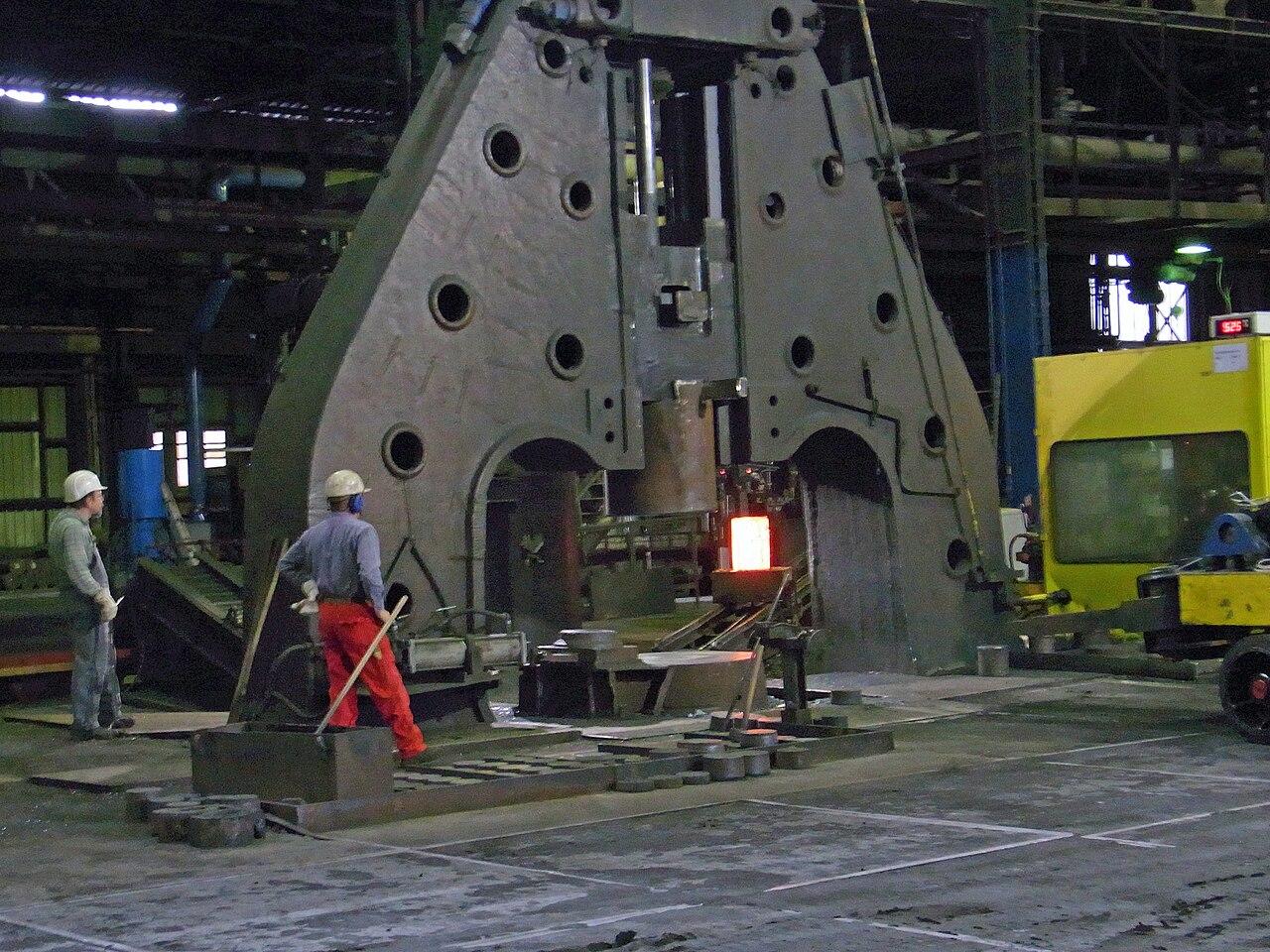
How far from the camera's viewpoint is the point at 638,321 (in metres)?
12.0

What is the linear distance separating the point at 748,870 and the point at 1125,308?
24430 mm

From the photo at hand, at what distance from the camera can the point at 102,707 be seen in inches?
474

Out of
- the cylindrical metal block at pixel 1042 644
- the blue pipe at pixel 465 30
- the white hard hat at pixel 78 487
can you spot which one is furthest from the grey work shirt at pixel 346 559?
the cylindrical metal block at pixel 1042 644

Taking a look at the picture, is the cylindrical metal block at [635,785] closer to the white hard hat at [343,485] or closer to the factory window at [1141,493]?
the white hard hat at [343,485]

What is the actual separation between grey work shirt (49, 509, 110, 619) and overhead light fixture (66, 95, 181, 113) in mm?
9166

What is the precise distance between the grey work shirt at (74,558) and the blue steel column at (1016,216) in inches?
401

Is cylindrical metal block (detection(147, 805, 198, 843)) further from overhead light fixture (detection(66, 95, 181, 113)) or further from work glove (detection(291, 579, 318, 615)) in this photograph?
overhead light fixture (detection(66, 95, 181, 113))

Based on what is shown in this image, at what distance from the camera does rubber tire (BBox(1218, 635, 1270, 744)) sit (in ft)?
31.1

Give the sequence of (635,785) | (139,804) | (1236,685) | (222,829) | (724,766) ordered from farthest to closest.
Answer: (1236,685), (724,766), (635,785), (139,804), (222,829)

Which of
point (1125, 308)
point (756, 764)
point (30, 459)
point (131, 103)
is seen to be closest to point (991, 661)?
point (756, 764)

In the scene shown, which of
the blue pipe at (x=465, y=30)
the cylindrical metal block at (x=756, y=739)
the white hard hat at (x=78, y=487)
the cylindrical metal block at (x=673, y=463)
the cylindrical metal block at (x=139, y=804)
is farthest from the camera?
the cylindrical metal block at (x=673, y=463)

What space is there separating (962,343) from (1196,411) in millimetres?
16750

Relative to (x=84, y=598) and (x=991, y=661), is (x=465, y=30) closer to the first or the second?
(x=84, y=598)

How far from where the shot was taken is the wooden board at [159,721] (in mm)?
11797
